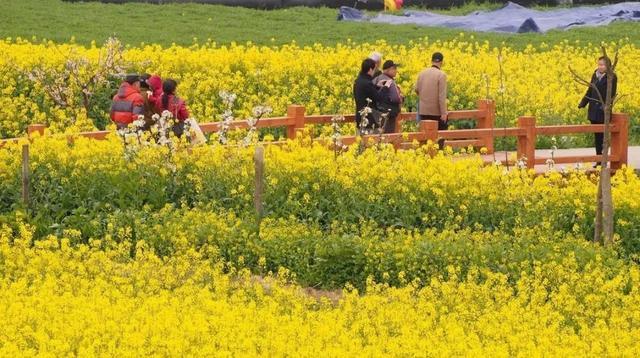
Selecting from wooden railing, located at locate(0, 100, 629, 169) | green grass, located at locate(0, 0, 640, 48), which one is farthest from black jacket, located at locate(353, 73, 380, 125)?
green grass, located at locate(0, 0, 640, 48)

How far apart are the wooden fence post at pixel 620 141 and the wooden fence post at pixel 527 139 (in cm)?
123

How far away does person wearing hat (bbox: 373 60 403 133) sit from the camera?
851 inches

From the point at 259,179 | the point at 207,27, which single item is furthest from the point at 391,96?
the point at 207,27

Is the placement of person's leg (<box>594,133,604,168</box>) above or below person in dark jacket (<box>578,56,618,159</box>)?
below

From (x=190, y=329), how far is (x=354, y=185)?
603 centimetres

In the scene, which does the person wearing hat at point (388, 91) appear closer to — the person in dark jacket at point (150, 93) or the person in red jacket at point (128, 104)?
the person in dark jacket at point (150, 93)

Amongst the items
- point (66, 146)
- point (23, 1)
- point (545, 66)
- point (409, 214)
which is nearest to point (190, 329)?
point (409, 214)

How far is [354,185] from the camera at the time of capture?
18844 mm

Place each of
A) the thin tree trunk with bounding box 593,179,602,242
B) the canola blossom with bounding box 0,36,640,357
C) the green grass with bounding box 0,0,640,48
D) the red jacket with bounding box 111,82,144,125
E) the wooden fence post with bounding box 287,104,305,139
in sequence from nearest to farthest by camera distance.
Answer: the canola blossom with bounding box 0,36,640,357, the thin tree trunk with bounding box 593,179,602,242, the red jacket with bounding box 111,82,144,125, the wooden fence post with bounding box 287,104,305,139, the green grass with bounding box 0,0,640,48

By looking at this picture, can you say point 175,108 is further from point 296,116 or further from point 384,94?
point 384,94

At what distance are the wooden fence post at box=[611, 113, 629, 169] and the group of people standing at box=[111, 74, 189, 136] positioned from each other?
5.54m

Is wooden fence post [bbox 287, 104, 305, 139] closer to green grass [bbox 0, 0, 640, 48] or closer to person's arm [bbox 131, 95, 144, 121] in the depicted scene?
person's arm [bbox 131, 95, 144, 121]

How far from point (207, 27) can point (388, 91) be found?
16.3 metres

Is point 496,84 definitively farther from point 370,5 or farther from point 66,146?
point 370,5
